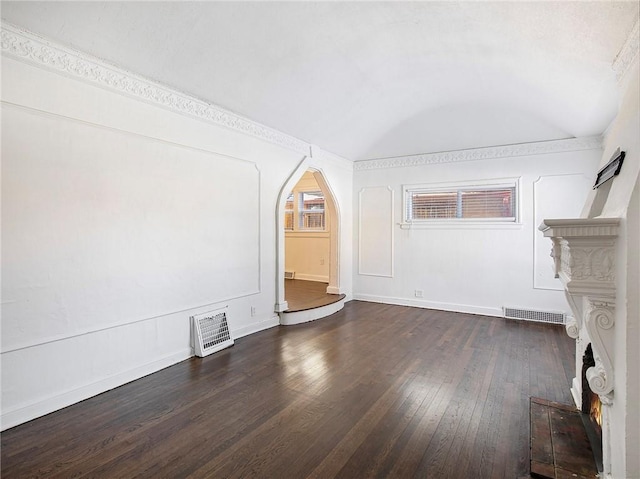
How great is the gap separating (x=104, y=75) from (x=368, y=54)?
7.98ft

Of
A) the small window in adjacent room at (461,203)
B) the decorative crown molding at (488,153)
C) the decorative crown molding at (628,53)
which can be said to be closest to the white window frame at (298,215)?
the decorative crown molding at (488,153)

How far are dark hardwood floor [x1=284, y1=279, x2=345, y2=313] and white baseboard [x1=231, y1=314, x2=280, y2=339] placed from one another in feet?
0.76

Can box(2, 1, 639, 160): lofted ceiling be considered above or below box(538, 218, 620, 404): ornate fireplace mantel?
above

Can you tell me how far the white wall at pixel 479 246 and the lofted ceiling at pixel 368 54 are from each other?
562 millimetres

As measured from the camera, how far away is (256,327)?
444 cm

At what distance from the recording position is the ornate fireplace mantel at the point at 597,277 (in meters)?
1.70

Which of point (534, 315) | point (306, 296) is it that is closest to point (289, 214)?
point (306, 296)

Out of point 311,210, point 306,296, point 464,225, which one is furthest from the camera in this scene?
point 311,210

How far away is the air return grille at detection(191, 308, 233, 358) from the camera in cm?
Result: 358

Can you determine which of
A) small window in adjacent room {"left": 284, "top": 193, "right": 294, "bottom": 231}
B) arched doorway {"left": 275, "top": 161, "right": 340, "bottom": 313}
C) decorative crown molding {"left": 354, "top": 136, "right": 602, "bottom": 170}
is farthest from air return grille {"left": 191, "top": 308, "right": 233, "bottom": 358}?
small window in adjacent room {"left": 284, "top": 193, "right": 294, "bottom": 231}

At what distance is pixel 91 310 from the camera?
2.76 meters

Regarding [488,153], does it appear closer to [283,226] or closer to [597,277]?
[283,226]

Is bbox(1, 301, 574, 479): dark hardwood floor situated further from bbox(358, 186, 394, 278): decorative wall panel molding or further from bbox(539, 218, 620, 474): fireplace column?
bbox(358, 186, 394, 278): decorative wall panel molding

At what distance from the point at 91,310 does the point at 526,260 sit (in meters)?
5.53
